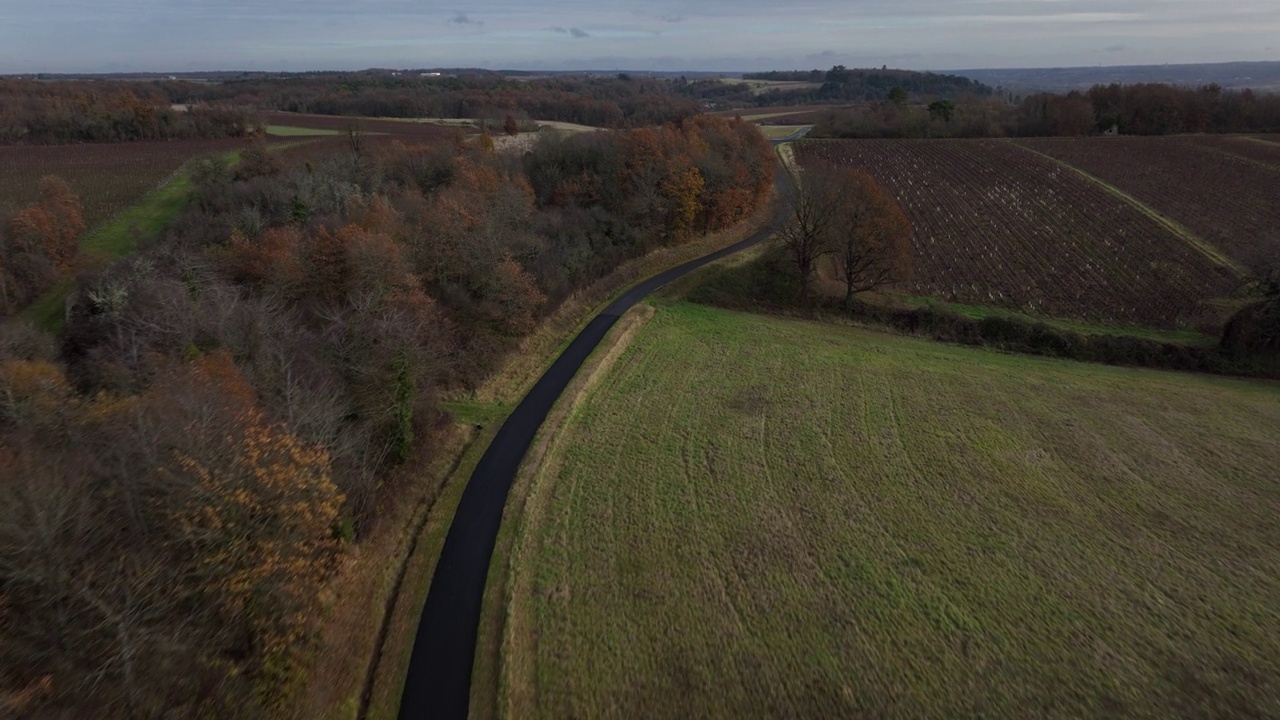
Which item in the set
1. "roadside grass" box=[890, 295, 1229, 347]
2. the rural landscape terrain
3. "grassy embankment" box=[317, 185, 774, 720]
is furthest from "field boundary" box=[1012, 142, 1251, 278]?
"grassy embankment" box=[317, 185, 774, 720]

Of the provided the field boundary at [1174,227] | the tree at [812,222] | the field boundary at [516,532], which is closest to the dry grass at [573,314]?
the field boundary at [516,532]

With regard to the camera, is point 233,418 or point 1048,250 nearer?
point 233,418

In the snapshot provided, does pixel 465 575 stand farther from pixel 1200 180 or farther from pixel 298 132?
pixel 1200 180

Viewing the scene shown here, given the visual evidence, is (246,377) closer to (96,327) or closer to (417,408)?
(417,408)

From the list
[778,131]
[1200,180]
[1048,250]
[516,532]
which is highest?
[778,131]

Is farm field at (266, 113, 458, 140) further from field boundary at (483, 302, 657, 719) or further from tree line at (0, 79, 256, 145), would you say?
field boundary at (483, 302, 657, 719)

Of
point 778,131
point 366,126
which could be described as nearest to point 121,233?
point 366,126

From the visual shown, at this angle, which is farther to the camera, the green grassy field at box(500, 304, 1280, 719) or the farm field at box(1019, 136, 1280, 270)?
the farm field at box(1019, 136, 1280, 270)
